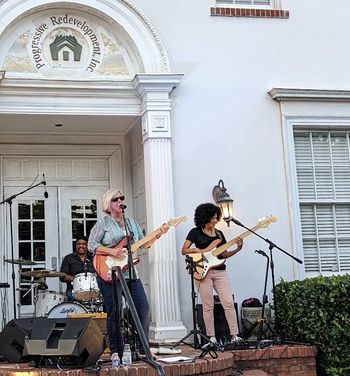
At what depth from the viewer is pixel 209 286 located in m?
7.42

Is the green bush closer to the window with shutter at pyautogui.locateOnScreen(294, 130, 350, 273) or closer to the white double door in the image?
the window with shutter at pyautogui.locateOnScreen(294, 130, 350, 273)

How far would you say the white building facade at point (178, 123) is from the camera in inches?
331

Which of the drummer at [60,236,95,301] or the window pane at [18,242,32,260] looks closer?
the drummer at [60,236,95,301]

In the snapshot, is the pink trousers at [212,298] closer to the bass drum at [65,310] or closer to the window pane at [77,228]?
the bass drum at [65,310]

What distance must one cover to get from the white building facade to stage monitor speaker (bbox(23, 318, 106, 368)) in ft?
7.60

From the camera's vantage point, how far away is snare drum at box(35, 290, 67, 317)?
8219mm

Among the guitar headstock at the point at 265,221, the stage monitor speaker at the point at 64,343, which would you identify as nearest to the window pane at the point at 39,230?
the guitar headstock at the point at 265,221

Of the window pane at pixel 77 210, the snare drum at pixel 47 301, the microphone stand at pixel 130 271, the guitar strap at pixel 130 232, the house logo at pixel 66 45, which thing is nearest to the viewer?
the microphone stand at pixel 130 271

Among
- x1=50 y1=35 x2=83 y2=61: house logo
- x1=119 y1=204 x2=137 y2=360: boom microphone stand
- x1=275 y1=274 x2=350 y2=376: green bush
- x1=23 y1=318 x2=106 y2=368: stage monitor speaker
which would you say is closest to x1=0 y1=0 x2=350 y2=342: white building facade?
x1=50 y1=35 x2=83 y2=61: house logo

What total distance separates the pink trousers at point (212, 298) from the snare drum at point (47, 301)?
1946 mm

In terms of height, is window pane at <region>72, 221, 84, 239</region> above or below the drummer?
above

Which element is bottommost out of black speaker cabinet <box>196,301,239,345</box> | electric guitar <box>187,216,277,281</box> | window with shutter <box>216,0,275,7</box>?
black speaker cabinet <box>196,301,239,345</box>

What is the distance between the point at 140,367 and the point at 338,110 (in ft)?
17.0

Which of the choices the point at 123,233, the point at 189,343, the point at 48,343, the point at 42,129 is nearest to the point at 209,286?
the point at 189,343
